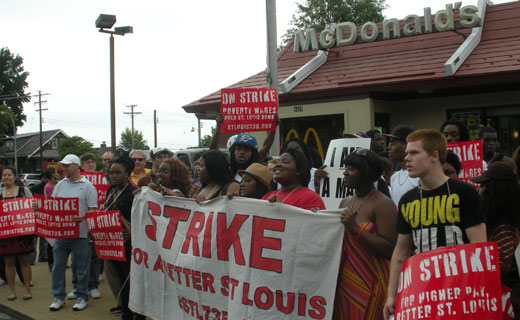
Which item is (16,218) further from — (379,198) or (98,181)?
(379,198)

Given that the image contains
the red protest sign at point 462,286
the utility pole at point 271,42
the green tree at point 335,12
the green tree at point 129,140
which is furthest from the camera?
the green tree at point 129,140

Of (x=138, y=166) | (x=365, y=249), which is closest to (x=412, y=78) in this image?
(x=138, y=166)

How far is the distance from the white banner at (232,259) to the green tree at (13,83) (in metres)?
63.6

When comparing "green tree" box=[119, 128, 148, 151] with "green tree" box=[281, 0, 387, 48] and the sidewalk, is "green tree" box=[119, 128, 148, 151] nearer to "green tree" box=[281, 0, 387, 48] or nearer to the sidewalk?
"green tree" box=[281, 0, 387, 48]

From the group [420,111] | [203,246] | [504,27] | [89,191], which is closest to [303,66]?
[420,111]

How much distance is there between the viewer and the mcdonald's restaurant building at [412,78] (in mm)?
12672

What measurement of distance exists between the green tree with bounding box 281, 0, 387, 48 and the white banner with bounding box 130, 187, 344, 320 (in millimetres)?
28680

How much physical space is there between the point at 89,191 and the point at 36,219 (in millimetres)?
914

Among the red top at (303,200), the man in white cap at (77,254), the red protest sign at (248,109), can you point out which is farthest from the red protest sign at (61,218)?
the red top at (303,200)

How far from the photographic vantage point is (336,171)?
5523 mm

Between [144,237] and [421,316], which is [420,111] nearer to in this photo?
[144,237]

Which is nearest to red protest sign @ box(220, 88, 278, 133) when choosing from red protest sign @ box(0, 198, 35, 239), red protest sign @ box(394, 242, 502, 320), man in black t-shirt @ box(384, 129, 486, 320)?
red protest sign @ box(0, 198, 35, 239)

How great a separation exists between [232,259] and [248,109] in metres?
Answer: 4.62

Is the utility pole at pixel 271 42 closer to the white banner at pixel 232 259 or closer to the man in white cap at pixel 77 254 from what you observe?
the man in white cap at pixel 77 254
